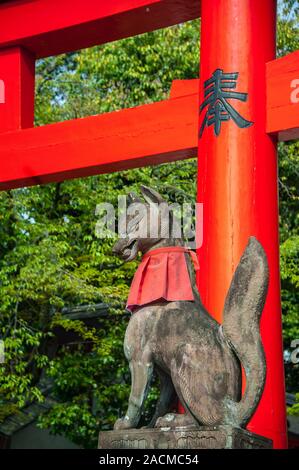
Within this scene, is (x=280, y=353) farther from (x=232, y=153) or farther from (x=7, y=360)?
(x=7, y=360)

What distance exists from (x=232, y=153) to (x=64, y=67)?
29.3 ft

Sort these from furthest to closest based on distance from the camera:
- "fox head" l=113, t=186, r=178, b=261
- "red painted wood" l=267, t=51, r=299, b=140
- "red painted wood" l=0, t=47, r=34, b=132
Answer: "red painted wood" l=0, t=47, r=34, b=132 → "red painted wood" l=267, t=51, r=299, b=140 → "fox head" l=113, t=186, r=178, b=261

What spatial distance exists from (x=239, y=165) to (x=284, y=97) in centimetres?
50

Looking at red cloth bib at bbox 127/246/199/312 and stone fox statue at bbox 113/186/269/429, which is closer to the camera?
stone fox statue at bbox 113/186/269/429

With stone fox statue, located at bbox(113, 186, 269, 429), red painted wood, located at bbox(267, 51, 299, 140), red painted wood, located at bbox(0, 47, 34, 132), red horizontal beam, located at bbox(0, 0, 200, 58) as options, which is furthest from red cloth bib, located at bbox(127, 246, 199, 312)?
red painted wood, located at bbox(0, 47, 34, 132)

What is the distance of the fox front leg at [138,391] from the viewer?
10.3 feet

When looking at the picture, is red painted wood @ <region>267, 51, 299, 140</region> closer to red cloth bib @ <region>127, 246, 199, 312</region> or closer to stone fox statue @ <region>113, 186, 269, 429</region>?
red cloth bib @ <region>127, 246, 199, 312</region>

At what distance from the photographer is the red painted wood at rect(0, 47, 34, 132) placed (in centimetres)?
541

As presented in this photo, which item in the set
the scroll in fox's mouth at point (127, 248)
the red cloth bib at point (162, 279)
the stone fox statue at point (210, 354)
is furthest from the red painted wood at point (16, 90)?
the stone fox statue at point (210, 354)

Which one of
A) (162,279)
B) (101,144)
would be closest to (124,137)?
(101,144)

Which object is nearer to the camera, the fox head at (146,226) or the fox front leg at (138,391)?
the fox front leg at (138,391)

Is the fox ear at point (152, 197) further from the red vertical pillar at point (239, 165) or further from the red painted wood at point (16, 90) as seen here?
the red painted wood at point (16, 90)

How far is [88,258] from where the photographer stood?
8.65 meters

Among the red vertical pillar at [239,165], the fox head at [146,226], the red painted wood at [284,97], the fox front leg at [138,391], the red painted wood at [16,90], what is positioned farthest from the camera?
the red painted wood at [16,90]
